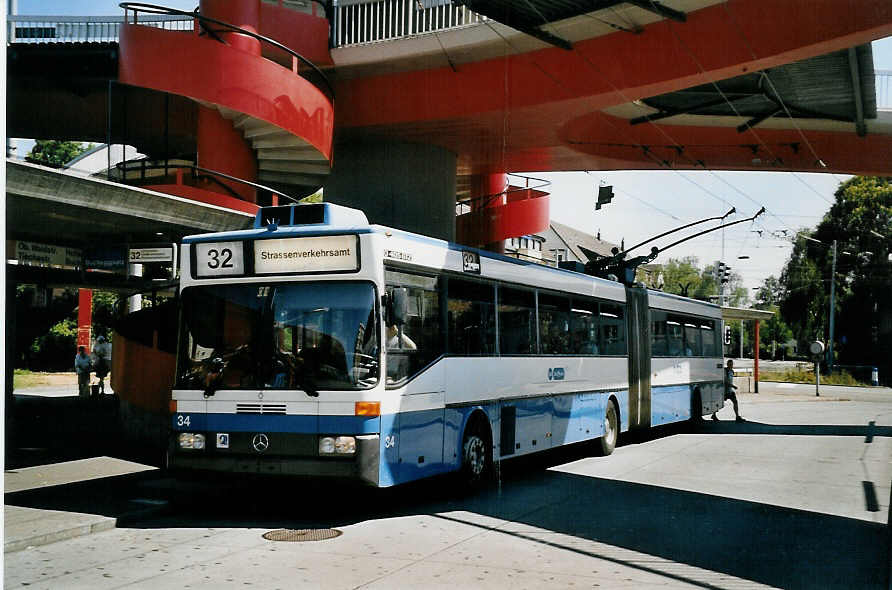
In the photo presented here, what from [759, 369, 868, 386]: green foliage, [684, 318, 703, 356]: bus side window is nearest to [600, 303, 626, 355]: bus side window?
[684, 318, 703, 356]: bus side window

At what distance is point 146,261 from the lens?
15.6 m

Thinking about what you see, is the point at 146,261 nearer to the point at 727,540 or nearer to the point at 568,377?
the point at 568,377

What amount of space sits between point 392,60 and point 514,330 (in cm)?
1161

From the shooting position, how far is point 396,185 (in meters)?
25.7

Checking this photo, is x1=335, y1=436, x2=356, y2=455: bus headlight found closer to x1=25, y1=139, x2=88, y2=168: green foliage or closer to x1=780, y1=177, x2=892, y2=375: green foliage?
x1=780, y1=177, x2=892, y2=375: green foliage

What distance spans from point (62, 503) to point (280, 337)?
3196 mm

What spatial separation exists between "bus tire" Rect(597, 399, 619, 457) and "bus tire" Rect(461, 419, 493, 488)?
5.08m

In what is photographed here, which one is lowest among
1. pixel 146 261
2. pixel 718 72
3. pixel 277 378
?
pixel 277 378

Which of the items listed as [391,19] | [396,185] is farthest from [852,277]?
[391,19]

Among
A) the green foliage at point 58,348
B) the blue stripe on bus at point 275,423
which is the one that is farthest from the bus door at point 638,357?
the green foliage at point 58,348

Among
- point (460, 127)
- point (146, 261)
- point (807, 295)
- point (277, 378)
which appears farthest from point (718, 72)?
point (807, 295)

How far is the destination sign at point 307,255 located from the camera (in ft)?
32.6

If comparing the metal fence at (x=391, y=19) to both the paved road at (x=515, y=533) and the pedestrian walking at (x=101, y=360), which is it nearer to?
the paved road at (x=515, y=533)

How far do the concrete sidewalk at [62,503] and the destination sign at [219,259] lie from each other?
106 inches
